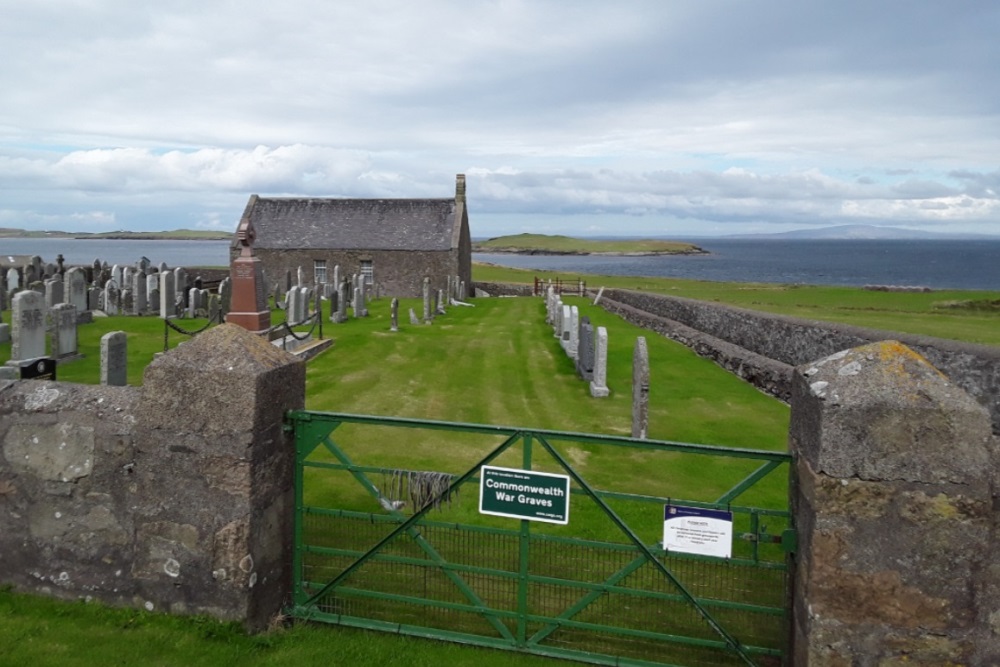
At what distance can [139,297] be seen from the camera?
25.7 m

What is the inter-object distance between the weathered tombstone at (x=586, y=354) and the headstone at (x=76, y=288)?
1729 cm

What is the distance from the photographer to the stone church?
42750 mm

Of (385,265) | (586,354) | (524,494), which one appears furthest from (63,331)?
(385,265)

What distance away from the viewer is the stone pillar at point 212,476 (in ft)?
15.4

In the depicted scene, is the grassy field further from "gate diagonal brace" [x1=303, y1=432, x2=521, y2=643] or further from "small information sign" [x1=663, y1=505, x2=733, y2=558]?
"small information sign" [x1=663, y1=505, x2=733, y2=558]

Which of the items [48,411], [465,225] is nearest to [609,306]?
[465,225]

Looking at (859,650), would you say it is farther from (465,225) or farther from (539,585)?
(465,225)

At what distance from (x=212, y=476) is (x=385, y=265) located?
3914 centimetres

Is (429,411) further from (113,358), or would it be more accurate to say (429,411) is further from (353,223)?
(353,223)

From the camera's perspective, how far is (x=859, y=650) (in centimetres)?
395

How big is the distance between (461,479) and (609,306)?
28870 mm

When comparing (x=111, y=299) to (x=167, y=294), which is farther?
(x=111, y=299)

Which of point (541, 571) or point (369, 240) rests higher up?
point (369, 240)

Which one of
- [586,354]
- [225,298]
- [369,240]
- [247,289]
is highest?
[369,240]
